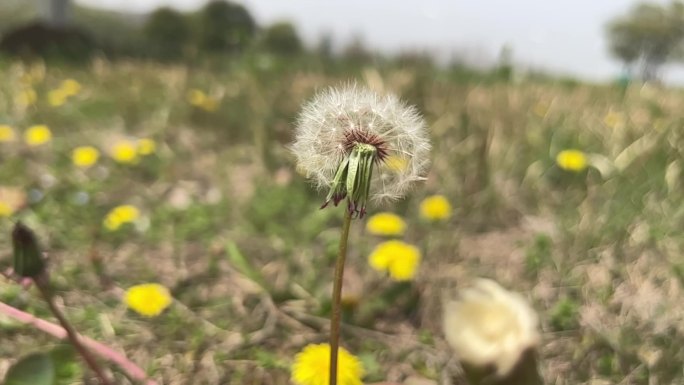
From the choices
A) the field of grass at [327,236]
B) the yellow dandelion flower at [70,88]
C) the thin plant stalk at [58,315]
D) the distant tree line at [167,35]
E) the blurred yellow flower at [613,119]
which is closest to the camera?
the thin plant stalk at [58,315]

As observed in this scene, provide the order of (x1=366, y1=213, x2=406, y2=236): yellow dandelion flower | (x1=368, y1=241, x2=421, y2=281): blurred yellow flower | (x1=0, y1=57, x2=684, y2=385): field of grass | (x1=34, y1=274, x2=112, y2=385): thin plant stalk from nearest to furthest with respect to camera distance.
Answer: (x1=34, y1=274, x2=112, y2=385): thin plant stalk
(x1=0, y1=57, x2=684, y2=385): field of grass
(x1=368, y1=241, x2=421, y2=281): blurred yellow flower
(x1=366, y1=213, x2=406, y2=236): yellow dandelion flower

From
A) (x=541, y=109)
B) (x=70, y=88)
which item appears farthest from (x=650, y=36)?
(x=70, y=88)

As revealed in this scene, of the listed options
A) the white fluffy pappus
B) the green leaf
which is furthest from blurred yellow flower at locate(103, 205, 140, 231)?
the white fluffy pappus

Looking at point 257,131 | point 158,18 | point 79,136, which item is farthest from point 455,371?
point 158,18

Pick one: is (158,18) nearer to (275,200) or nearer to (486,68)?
(486,68)

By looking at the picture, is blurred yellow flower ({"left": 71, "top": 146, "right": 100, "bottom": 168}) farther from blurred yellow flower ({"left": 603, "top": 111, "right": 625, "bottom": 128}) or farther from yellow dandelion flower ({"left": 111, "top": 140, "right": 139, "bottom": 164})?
blurred yellow flower ({"left": 603, "top": 111, "right": 625, "bottom": 128})

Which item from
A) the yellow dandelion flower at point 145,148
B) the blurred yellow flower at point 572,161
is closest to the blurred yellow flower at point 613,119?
A: the blurred yellow flower at point 572,161

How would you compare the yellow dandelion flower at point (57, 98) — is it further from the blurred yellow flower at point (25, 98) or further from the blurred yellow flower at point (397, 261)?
the blurred yellow flower at point (397, 261)

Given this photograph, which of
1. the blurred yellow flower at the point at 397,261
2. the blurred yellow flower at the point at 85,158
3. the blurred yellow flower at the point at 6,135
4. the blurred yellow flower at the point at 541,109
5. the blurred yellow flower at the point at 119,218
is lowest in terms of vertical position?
the blurred yellow flower at the point at 397,261
